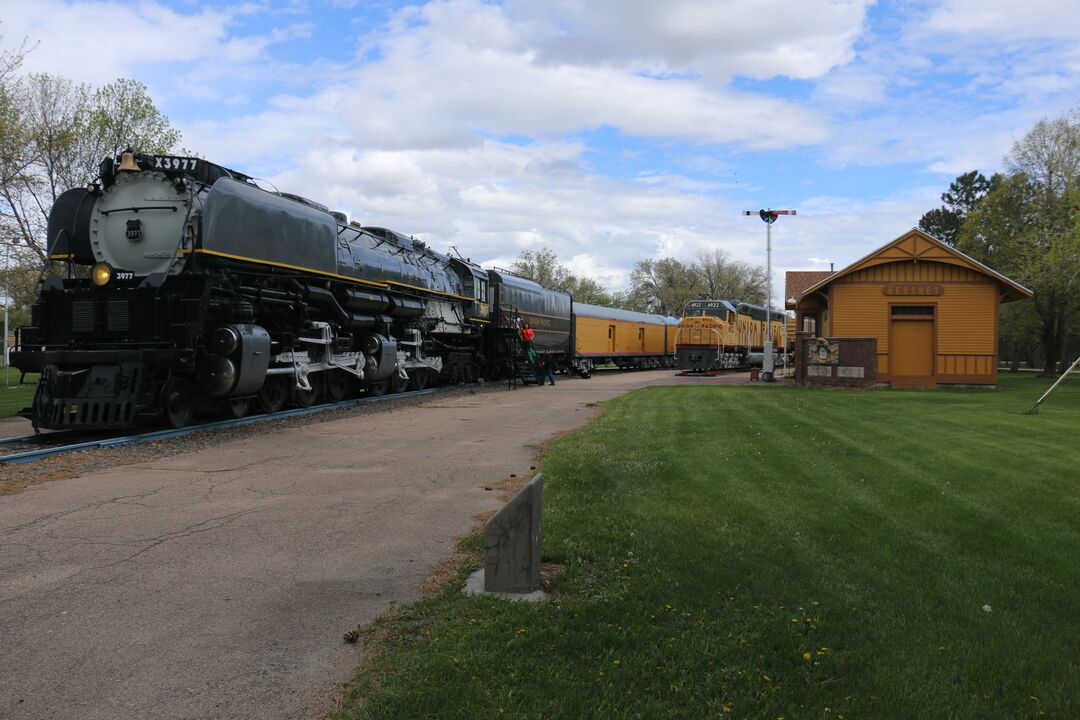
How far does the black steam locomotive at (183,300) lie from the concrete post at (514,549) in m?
7.79

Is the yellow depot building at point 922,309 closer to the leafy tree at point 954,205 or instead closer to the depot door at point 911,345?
the depot door at point 911,345

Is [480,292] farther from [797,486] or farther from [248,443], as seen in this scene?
[797,486]

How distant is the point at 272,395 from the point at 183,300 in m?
3.59

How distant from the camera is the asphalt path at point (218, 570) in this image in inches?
138

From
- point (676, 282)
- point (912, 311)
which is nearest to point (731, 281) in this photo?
point (676, 282)

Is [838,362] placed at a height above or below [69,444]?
above

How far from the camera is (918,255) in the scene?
80.5 feet

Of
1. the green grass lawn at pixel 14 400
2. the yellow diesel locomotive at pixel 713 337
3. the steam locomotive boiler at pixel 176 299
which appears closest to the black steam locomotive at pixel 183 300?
the steam locomotive boiler at pixel 176 299

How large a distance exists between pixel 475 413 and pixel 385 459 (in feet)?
19.5

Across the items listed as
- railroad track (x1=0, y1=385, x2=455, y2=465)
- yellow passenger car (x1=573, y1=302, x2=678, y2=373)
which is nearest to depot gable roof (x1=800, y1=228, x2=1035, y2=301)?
yellow passenger car (x1=573, y1=302, x2=678, y2=373)

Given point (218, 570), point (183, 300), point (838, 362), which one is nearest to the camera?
point (218, 570)

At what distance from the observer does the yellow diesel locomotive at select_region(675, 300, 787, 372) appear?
3591 centimetres

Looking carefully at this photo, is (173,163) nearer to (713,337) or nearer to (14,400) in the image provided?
(14,400)

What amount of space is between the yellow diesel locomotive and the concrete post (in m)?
30.0
